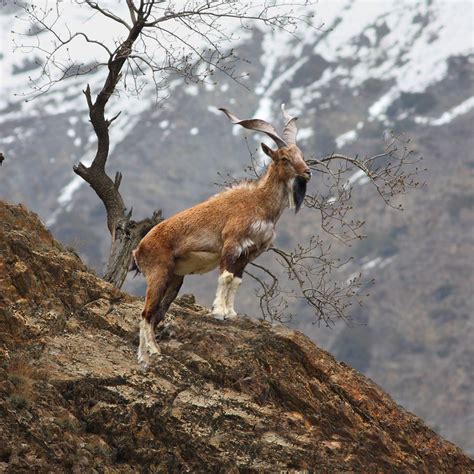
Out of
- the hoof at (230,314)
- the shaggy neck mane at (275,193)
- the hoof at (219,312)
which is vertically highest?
the shaggy neck mane at (275,193)

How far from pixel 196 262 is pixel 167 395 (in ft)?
7.17

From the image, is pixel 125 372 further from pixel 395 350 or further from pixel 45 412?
pixel 395 350

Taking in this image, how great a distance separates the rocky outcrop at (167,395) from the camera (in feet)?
42.4

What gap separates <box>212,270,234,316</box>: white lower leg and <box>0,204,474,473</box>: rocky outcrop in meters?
0.52

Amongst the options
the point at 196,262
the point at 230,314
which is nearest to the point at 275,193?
the point at 196,262

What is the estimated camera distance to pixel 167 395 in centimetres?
1401

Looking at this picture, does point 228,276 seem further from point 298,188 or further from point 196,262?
point 298,188

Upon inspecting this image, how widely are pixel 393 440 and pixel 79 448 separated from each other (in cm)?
487

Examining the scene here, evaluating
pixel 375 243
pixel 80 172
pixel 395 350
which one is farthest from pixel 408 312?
pixel 80 172

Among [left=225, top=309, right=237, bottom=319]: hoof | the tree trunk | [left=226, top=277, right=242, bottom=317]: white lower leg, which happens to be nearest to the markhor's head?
[left=226, top=277, right=242, bottom=317]: white lower leg

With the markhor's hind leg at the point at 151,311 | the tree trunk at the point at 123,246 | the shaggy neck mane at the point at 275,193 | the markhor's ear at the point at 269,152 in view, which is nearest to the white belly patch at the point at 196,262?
the markhor's hind leg at the point at 151,311

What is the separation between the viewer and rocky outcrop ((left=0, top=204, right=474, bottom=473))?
12.9m

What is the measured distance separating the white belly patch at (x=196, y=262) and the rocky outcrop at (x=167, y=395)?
973 millimetres

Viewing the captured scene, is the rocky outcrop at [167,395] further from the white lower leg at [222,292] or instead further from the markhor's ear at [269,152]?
the markhor's ear at [269,152]
